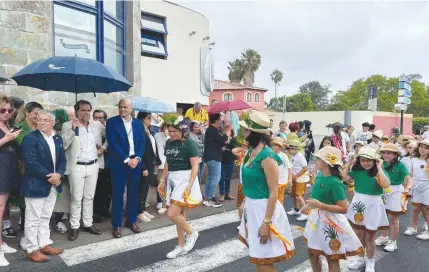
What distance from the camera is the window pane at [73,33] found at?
779 cm

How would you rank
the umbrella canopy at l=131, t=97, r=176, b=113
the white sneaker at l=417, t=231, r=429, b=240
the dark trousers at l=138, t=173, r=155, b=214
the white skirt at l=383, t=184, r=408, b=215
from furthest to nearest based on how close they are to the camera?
the umbrella canopy at l=131, t=97, r=176, b=113 < the dark trousers at l=138, t=173, r=155, b=214 < the white sneaker at l=417, t=231, r=429, b=240 < the white skirt at l=383, t=184, r=408, b=215

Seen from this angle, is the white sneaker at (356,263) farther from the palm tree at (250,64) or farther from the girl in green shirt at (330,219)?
the palm tree at (250,64)

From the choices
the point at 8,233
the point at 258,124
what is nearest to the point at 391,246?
the point at 258,124

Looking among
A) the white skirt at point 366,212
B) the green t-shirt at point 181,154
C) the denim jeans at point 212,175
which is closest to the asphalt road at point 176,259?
the white skirt at point 366,212

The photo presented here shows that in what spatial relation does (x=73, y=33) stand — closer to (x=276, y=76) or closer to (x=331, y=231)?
(x=331, y=231)

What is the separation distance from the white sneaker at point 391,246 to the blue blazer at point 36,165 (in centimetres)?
451

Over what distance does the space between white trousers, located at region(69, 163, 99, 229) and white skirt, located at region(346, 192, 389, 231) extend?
357 cm

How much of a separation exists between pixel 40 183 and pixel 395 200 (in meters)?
4.77

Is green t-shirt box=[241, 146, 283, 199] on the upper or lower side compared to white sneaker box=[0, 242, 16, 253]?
upper

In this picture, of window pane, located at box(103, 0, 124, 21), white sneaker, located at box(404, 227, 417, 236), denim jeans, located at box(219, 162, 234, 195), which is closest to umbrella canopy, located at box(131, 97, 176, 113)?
denim jeans, located at box(219, 162, 234, 195)

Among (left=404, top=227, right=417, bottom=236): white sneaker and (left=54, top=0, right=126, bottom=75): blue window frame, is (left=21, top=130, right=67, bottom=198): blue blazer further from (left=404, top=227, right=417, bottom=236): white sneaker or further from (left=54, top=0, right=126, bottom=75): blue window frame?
(left=404, top=227, right=417, bottom=236): white sneaker

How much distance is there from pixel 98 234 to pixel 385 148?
14.2ft

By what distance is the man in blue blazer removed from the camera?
5234 mm

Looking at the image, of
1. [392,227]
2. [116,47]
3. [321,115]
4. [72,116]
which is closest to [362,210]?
[392,227]
